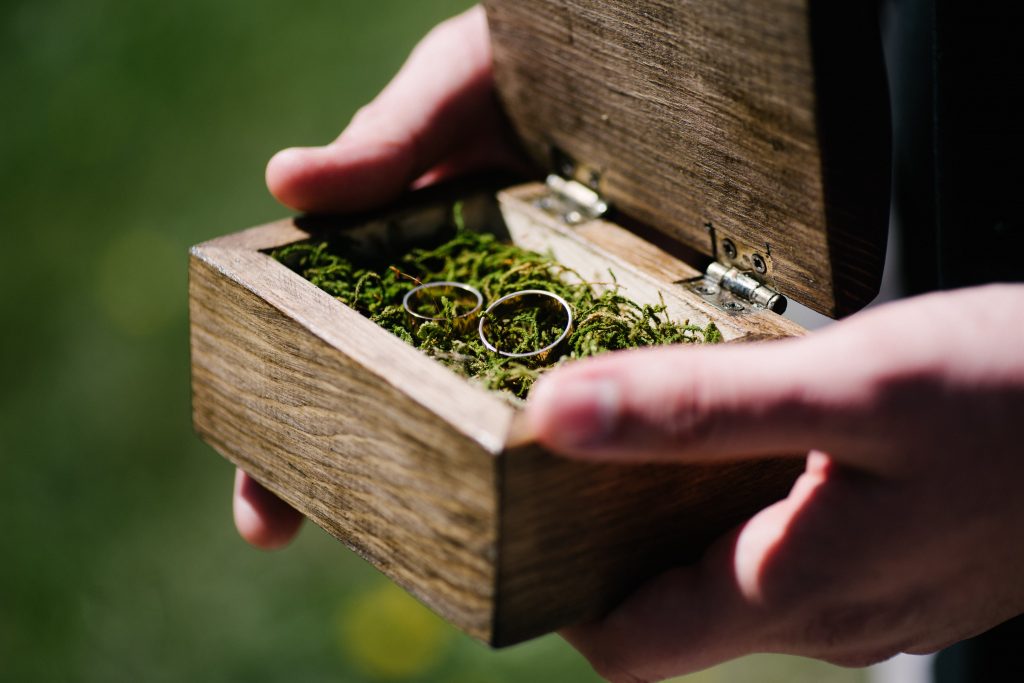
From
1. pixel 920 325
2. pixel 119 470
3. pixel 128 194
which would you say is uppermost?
pixel 920 325

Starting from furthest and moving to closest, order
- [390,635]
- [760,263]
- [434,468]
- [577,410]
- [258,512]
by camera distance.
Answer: [390,635] → [258,512] → [760,263] → [434,468] → [577,410]


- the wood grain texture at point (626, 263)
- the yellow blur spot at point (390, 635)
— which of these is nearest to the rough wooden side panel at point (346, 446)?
the wood grain texture at point (626, 263)

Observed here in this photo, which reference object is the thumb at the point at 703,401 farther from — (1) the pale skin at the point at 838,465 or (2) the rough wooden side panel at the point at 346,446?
(2) the rough wooden side panel at the point at 346,446

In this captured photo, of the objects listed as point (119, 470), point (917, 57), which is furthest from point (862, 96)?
point (119, 470)

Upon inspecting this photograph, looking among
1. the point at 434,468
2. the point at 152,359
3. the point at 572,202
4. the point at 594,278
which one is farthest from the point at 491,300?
the point at 152,359

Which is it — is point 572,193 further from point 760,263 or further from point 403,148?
point 760,263

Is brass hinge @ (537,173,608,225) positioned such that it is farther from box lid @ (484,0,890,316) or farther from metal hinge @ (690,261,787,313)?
metal hinge @ (690,261,787,313)

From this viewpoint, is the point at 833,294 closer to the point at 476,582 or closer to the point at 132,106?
the point at 476,582
